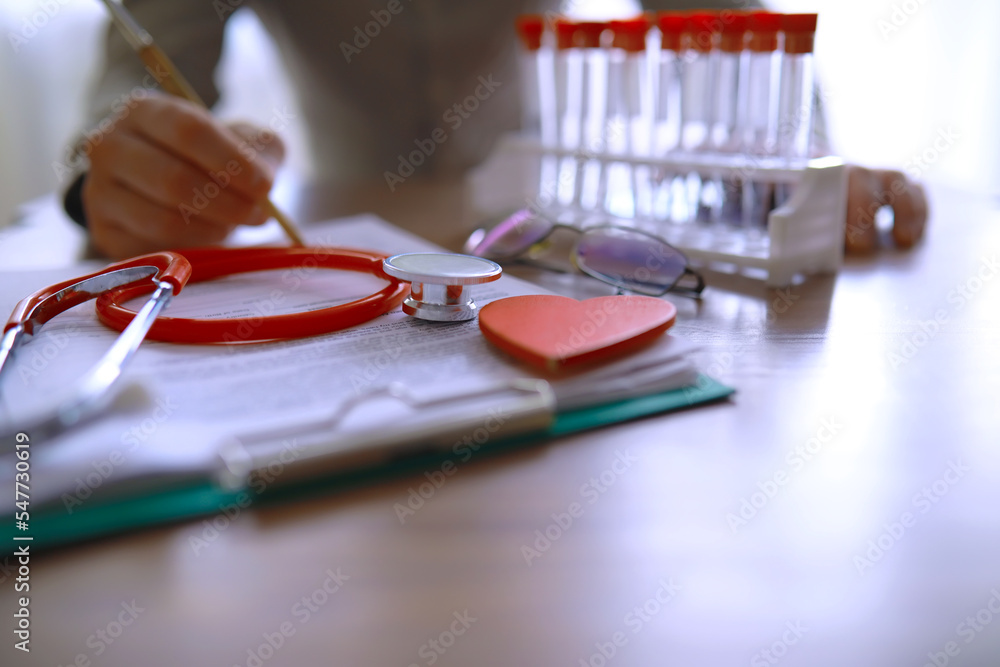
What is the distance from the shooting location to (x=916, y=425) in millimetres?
426

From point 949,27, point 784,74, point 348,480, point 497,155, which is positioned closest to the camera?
point 348,480

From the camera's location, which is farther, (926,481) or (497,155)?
(497,155)

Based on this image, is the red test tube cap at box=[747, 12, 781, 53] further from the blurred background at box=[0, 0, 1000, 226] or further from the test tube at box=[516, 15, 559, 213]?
the blurred background at box=[0, 0, 1000, 226]

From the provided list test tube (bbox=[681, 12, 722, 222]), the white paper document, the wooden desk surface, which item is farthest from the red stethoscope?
A: test tube (bbox=[681, 12, 722, 222])

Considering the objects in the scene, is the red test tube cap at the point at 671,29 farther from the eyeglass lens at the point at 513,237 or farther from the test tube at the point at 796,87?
the eyeglass lens at the point at 513,237

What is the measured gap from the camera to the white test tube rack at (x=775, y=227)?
672 mm

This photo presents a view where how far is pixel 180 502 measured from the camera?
1.11 feet

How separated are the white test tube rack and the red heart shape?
0.76 ft

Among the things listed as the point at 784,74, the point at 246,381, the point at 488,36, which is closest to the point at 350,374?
the point at 246,381

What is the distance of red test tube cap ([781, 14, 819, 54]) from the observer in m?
0.66

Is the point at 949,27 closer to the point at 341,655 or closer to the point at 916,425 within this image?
the point at 916,425

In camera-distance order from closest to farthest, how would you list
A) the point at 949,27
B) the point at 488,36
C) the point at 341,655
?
the point at 341,655, the point at 488,36, the point at 949,27

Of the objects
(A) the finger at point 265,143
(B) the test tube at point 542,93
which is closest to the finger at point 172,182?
(A) the finger at point 265,143

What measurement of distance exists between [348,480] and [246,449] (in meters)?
0.05
